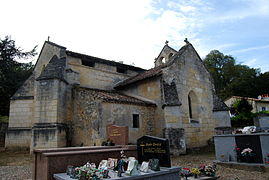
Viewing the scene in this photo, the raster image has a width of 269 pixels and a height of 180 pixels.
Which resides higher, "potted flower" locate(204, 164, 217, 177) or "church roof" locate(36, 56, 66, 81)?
"church roof" locate(36, 56, 66, 81)

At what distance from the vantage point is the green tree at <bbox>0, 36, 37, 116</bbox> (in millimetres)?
21125

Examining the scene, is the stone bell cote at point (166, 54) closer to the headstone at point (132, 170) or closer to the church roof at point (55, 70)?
the church roof at point (55, 70)

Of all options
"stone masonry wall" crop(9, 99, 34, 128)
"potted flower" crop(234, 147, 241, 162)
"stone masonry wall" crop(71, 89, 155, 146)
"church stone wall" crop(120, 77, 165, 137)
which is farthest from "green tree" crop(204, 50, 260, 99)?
"stone masonry wall" crop(9, 99, 34, 128)

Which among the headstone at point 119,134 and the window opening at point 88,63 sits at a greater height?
the window opening at point 88,63

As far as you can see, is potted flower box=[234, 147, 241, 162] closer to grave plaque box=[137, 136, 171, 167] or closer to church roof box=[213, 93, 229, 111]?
grave plaque box=[137, 136, 171, 167]

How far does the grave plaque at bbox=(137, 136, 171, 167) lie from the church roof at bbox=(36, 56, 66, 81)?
30.5ft

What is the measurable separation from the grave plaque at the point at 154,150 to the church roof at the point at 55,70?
30.5 feet

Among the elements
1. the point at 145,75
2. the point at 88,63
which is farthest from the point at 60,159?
the point at 88,63

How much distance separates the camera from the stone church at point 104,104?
40.4ft

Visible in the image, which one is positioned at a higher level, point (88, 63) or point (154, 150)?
point (88, 63)

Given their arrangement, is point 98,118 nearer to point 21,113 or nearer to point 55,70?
point 55,70

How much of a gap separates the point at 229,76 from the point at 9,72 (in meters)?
38.7

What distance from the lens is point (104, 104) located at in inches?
469

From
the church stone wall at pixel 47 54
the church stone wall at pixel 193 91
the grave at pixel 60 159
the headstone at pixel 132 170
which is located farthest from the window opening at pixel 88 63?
the headstone at pixel 132 170
